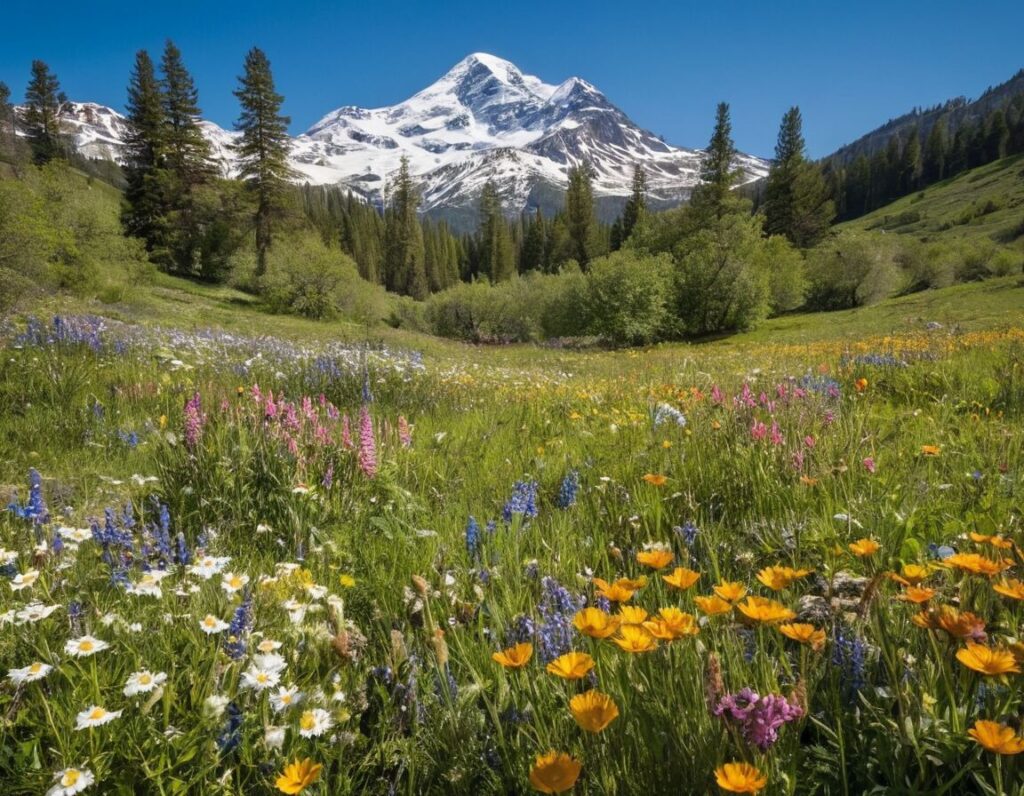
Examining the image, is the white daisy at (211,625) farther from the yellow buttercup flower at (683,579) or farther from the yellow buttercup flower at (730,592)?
the yellow buttercup flower at (730,592)

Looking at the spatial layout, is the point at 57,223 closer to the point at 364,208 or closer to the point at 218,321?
the point at 218,321

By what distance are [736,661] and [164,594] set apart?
1881mm

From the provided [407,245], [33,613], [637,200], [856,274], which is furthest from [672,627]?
[407,245]

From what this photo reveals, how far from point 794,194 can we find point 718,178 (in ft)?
64.5

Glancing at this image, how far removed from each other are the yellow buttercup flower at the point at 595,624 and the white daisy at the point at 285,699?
77cm

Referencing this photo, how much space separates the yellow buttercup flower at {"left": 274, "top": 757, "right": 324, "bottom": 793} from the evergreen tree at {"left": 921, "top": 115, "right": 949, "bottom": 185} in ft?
528

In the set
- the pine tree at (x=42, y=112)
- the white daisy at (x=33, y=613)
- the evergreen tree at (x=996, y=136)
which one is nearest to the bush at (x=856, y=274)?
the white daisy at (x=33, y=613)

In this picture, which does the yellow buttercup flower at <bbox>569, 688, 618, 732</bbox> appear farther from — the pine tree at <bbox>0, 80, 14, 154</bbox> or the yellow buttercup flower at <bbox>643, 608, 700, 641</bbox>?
the pine tree at <bbox>0, 80, 14, 154</bbox>

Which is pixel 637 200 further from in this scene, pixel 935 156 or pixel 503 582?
pixel 935 156

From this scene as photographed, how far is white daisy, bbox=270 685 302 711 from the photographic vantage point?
1335 millimetres

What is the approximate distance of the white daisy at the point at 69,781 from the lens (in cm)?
113

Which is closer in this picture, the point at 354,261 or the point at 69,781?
the point at 69,781

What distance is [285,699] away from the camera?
1.34 meters

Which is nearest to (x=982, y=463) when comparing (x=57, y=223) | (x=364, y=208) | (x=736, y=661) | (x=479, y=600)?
(x=736, y=661)
